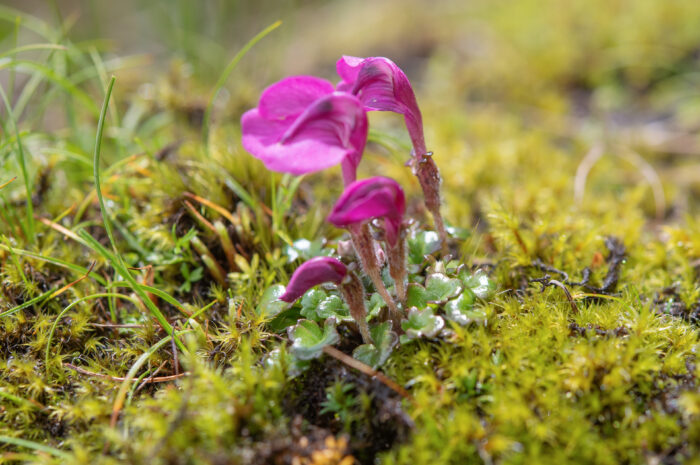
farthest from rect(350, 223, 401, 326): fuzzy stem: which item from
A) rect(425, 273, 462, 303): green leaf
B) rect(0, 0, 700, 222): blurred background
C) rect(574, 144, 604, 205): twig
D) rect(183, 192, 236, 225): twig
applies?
rect(574, 144, 604, 205): twig

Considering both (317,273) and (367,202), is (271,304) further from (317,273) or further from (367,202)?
(367,202)

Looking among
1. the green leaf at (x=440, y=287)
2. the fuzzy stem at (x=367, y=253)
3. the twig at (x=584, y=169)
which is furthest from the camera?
the twig at (x=584, y=169)

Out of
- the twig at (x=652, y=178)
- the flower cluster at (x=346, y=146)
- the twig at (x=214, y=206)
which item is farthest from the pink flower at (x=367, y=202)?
the twig at (x=652, y=178)

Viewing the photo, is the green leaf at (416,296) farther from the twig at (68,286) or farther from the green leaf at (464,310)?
the twig at (68,286)

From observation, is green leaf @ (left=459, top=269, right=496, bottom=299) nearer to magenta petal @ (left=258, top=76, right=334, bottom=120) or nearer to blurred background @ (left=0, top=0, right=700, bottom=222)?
magenta petal @ (left=258, top=76, right=334, bottom=120)

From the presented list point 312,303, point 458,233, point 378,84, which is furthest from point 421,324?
point 378,84

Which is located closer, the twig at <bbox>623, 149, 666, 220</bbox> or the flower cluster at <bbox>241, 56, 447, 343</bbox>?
the flower cluster at <bbox>241, 56, 447, 343</bbox>

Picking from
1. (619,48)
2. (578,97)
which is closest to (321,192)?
(578,97)
